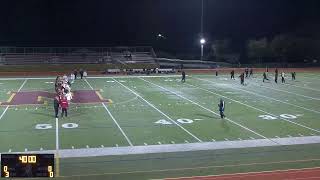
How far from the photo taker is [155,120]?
22.9m

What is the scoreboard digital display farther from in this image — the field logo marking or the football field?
the field logo marking

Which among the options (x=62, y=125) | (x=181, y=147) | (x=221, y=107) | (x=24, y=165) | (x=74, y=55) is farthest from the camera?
(x=74, y=55)

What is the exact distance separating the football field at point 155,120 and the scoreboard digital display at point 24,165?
24.9ft

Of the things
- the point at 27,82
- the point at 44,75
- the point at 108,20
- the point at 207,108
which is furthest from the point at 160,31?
the point at 207,108

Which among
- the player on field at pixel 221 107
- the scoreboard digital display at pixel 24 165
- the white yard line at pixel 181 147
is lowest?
the white yard line at pixel 181 147

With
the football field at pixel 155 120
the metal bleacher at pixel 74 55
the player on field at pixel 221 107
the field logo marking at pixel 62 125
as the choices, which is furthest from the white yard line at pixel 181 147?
the metal bleacher at pixel 74 55

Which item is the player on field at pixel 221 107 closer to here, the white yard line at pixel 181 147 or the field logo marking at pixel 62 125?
the white yard line at pixel 181 147

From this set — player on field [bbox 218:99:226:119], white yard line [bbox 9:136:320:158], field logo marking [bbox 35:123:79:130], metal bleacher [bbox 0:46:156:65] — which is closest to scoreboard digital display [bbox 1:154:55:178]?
white yard line [bbox 9:136:320:158]

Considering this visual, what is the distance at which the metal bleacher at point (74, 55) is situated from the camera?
5775 centimetres

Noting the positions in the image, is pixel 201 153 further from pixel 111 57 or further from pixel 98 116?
pixel 111 57

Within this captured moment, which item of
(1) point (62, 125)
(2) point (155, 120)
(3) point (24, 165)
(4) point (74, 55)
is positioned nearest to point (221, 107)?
(2) point (155, 120)

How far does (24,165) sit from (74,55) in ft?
173

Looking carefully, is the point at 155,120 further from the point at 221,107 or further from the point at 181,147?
the point at 181,147

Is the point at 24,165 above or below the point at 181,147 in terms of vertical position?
above
